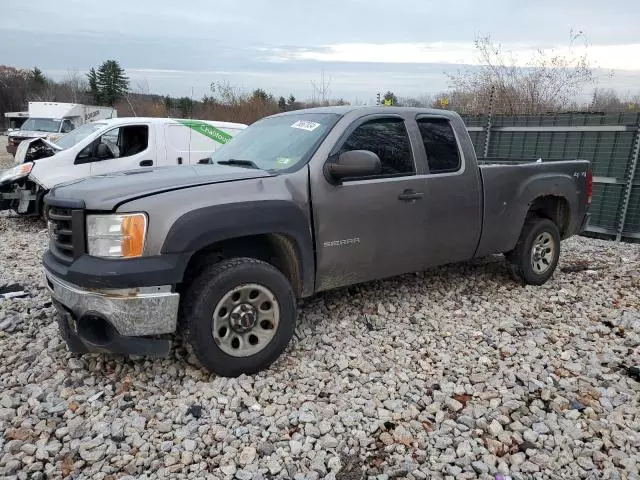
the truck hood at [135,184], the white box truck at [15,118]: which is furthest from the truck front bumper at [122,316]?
the white box truck at [15,118]

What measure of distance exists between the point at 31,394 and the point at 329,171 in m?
2.55

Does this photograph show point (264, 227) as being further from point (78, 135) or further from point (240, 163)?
point (78, 135)

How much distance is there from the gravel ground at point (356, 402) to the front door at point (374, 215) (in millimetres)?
610

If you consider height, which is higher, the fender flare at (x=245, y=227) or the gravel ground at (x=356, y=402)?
the fender flare at (x=245, y=227)

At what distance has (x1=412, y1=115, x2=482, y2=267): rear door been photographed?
431cm

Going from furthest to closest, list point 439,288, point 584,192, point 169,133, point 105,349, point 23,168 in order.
Result: point 169,133
point 23,168
point 584,192
point 439,288
point 105,349

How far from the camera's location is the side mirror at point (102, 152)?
345 inches

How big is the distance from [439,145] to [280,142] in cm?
151

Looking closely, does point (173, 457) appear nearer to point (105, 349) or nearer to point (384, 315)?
point (105, 349)

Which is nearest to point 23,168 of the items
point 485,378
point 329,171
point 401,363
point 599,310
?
point 329,171

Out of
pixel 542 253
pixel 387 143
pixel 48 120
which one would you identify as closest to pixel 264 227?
pixel 387 143

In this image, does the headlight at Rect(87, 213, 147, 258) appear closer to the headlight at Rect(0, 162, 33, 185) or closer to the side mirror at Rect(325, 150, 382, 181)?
the side mirror at Rect(325, 150, 382, 181)

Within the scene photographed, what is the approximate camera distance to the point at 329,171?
12.0 feet

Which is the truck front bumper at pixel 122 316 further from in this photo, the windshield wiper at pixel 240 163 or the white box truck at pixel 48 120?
the white box truck at pixel 48 120
